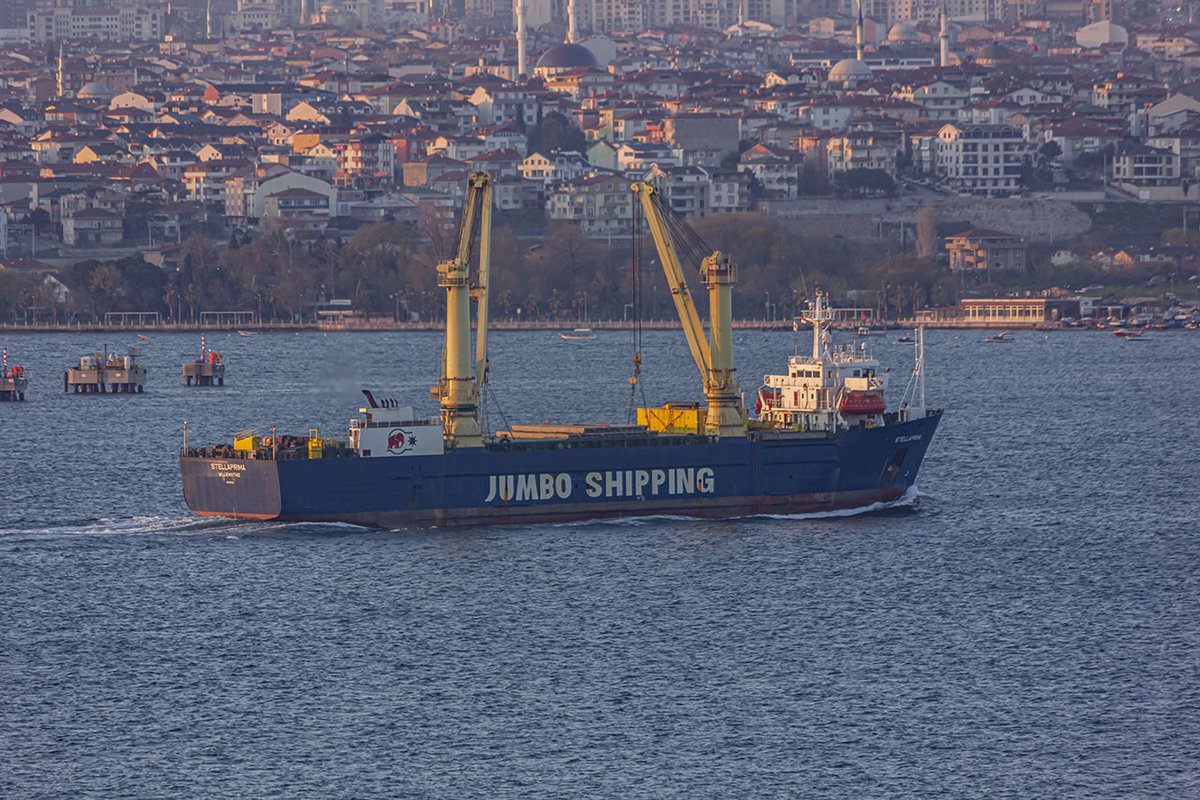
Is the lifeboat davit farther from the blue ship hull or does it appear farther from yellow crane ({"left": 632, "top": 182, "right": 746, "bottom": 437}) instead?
yellow crane ({"left": 632, "top": 182, "right": 746, "bottom": 437})

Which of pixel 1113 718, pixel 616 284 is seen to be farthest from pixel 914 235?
pixel 1113 718

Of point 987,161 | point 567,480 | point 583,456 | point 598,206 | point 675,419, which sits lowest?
point 567,480

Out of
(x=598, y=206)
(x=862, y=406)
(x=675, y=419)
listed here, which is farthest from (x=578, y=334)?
(x=862, y=406)

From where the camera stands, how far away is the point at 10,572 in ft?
205

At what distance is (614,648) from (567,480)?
13037 mm

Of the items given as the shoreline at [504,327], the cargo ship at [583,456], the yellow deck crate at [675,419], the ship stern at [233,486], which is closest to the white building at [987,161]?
the shoreline at [504,327]

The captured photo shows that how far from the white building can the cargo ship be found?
413 ft

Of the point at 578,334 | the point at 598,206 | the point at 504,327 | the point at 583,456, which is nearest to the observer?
the point at 583,456

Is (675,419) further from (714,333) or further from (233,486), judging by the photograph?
(233,486)

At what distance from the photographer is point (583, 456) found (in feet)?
218

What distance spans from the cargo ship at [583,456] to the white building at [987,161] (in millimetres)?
126029

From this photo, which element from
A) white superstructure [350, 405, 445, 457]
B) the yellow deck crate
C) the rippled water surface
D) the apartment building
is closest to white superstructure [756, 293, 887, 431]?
the yellow deck crate

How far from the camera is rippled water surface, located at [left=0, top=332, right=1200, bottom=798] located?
45469 mm

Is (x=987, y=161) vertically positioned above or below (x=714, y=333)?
above
